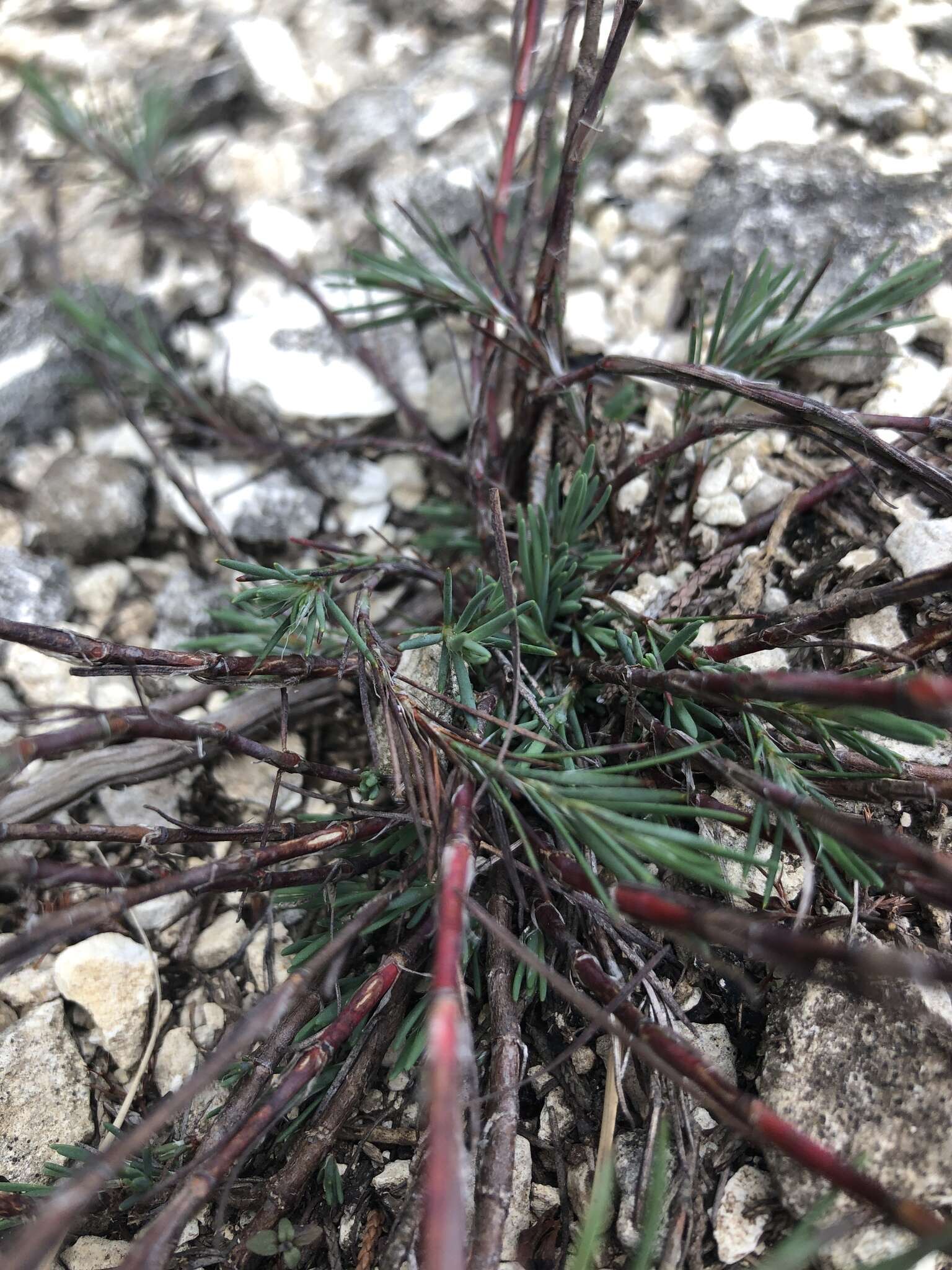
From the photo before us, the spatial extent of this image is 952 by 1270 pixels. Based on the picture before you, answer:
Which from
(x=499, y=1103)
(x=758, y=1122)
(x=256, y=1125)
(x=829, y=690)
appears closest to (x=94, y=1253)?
(x=256, y=1125)

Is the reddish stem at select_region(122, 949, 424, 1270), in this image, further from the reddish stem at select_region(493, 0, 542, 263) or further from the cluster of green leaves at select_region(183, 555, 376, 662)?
the reddish stem at select_region(493, 0, 542, 263)

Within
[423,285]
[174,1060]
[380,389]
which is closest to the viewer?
[174,1060]

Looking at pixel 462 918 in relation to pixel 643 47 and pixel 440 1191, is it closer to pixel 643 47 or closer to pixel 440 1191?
pixel 440 1191

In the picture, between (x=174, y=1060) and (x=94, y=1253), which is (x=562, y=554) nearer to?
(x=174, y=1060)

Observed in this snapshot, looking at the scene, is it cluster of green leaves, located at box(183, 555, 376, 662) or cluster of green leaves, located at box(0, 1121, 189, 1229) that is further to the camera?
cluster of green leaves, located at box(183, 555, 376, 662)

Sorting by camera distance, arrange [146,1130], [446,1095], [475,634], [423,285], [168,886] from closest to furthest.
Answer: [446,1095] < [146,1130] < [168,886] < [475,634] < [423,285]

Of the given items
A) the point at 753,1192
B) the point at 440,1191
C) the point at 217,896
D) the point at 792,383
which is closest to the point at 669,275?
the point at 792,383

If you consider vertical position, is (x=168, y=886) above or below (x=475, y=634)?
below

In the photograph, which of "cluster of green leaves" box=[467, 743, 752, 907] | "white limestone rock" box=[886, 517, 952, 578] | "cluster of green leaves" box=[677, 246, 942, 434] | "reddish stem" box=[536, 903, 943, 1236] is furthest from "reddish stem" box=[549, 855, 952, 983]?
"cluster of green leaves" box=[677, 246, 942, 434]

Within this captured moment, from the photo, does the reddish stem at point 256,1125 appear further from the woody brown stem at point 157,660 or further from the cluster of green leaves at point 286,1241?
the woody brown stem at point 157,660
